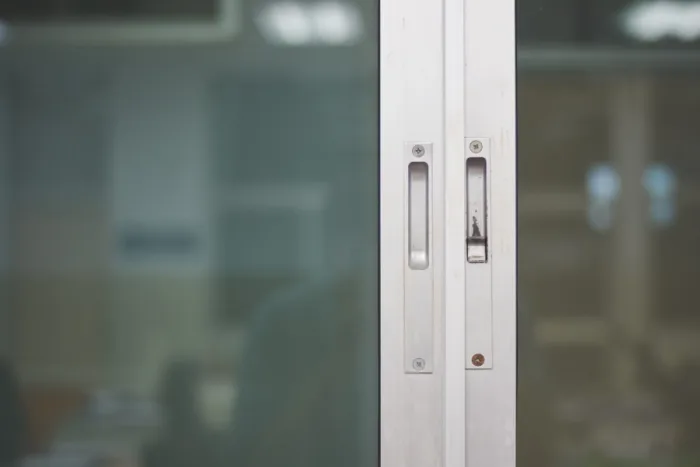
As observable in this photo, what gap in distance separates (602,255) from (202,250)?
662mm

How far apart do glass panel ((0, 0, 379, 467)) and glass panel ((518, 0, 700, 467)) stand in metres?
0.26

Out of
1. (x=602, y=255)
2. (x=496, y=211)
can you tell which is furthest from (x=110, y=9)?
(x=602, y=255)

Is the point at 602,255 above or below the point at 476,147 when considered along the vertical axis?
below

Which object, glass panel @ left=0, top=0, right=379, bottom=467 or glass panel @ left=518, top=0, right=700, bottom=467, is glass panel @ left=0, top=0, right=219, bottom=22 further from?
glass panel @ left=518, top=0, right=700, bottom=467

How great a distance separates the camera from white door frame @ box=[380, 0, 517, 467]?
3.32 ft

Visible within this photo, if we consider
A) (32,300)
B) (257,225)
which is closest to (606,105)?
(257,225)

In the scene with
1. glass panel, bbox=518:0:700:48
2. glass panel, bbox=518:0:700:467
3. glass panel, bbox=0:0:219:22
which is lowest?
glass panel, bbox=518:0:700:467

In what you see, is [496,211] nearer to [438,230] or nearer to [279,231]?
[438,230]

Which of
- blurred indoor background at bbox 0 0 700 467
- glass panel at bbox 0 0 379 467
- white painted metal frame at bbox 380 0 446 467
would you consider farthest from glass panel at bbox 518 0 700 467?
glass panel at bbox 0 0 379 467

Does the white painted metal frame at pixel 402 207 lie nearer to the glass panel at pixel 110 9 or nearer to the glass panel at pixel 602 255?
the glass panel at pixel 602 255

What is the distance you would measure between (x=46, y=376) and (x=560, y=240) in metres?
0.88

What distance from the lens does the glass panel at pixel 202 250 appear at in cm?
103

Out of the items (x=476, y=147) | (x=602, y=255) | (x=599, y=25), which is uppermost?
(x=599, y=25)

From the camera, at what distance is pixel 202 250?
103cm
